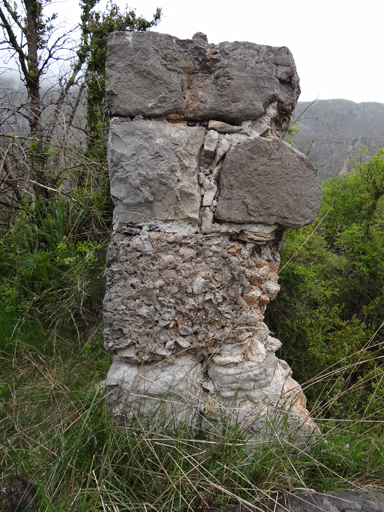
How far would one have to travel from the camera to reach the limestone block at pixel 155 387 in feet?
5.03

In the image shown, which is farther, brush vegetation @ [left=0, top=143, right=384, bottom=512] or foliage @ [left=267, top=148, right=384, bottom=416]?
foliage @ [left=267, top=148, right=384, bottom=416]

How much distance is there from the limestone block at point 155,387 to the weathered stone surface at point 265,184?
73cm

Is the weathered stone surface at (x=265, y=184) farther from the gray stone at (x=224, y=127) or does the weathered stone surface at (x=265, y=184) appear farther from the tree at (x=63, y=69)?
the tree at (x=63, y=69)

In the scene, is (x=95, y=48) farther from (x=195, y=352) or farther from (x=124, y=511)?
(x=124, y=511)

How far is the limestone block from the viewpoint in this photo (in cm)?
153

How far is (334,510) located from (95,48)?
16.8 ft

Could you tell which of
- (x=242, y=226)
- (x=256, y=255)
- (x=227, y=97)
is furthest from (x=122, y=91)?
(x=256, y=255)

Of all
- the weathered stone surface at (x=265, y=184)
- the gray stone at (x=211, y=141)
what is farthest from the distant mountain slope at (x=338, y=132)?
the gray stone at (x=211, y=141)

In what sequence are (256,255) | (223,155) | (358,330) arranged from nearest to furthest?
(223,155) → (256,255) → (358,330)

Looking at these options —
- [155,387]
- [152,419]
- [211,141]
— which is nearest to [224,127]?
[211,141]

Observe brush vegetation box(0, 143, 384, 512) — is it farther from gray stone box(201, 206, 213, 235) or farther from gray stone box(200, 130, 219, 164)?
gray stone box(200, 130, 219, 164)

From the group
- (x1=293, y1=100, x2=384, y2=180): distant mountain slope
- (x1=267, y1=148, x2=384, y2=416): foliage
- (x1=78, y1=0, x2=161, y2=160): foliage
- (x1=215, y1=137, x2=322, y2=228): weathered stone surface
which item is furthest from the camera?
(x1=293, y1=100, x2=384, y2=180): distant mountain slope

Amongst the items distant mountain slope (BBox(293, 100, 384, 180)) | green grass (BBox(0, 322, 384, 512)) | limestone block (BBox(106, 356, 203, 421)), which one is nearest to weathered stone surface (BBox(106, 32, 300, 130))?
limestone block (BBox(106, 356, 203, 421))

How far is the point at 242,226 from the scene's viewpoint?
5.19 feet
